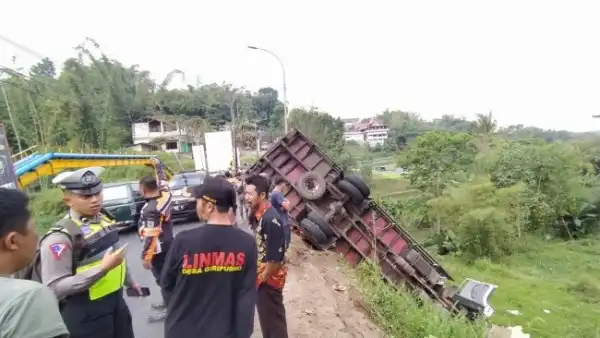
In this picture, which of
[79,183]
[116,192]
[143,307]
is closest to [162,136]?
[116,192]

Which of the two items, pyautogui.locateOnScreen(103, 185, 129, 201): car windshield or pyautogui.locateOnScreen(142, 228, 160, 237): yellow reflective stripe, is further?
pyautogui.locateOnScreen(103, 185, 129, 201): car windshield

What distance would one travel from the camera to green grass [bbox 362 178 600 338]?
11266mm

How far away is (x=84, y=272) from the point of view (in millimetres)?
2473

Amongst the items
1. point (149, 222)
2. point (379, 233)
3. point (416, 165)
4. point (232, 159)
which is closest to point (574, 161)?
point (416, 165)

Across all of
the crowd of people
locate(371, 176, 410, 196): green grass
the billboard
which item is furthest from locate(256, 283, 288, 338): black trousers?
locate(371, 176, 410, 196): green grass

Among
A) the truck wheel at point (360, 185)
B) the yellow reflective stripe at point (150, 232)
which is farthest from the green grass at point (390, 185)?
the yellow reflective stripe at point (150, 232)

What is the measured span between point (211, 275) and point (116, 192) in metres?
9.78

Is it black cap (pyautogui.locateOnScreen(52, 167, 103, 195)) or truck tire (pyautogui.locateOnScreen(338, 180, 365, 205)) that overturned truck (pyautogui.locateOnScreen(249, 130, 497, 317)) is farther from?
black cap (pyautogui.locateOnScreen(52, 167, 103, 195))

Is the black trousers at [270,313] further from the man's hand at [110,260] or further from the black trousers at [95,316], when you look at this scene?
the man's hand at [110,260]

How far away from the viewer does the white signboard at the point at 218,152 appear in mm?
20359

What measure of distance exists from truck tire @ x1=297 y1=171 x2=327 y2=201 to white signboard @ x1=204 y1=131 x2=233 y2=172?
1273 cm

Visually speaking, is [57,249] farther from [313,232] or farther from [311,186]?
[311,186]

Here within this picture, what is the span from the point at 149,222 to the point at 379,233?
15.3 ft

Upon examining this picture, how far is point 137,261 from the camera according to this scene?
838cm
